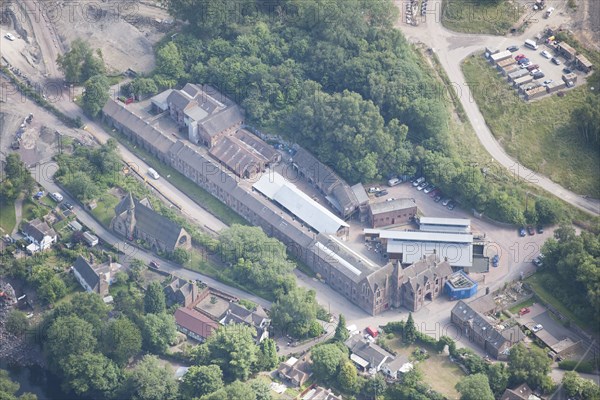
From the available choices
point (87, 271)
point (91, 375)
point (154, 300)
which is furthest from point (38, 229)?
point (91, 375)

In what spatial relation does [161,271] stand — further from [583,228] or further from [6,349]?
[583,228]

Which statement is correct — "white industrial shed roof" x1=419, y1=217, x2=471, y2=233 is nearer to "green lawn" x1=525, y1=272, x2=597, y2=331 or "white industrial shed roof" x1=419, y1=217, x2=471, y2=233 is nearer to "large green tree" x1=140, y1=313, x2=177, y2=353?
"green lawn" x1=525, y1=272, x2=597, y2=331

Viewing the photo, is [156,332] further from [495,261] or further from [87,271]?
[495,261]

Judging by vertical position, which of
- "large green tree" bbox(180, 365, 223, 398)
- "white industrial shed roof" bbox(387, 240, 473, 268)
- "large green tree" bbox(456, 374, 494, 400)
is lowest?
"large green tree" bbox(180, 365, 223, 398)

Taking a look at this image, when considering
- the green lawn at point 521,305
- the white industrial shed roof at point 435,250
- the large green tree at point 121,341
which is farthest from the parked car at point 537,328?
the large green tree at point 121,341

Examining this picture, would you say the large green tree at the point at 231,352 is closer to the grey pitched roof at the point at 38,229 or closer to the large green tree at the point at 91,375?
the large green tree at the point at 91,375

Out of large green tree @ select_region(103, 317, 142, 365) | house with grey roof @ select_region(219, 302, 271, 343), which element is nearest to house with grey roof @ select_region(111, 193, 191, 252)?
house with grey roof @ select_region(219, 302, 271, 343)

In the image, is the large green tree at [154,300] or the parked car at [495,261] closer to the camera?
the large green tree at [154,300]
